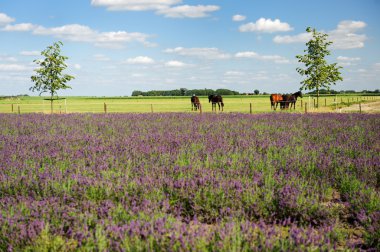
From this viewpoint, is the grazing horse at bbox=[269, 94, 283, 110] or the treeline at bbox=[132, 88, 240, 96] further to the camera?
the treeline at bbox=[132, 88, 240, 96]

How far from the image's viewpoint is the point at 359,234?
3975 millimetres

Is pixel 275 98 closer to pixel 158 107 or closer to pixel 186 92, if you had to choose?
pixel 158 107

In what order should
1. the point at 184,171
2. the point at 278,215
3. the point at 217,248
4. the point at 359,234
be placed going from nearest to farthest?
the point at 217,248 < the point at 359,234 < the point at 278,215 < the point at 184,171

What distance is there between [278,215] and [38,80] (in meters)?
33.9

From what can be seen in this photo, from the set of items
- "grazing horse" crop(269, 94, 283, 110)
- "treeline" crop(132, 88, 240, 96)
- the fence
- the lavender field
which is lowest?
the lavender field

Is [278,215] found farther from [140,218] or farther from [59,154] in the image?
[59,154]

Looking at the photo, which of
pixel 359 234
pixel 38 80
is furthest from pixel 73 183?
pixel 38 80

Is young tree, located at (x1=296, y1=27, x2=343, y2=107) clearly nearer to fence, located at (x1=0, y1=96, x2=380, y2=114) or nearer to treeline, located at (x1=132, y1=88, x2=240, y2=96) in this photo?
fence, located at (x1=0, y1=96, x2=380, y2=114)

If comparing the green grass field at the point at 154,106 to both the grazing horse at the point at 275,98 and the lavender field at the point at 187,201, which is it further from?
the lavender field at the point at 187,201

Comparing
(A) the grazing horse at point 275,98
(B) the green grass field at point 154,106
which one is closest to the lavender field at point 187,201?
(B) the green grass field at point 154,106

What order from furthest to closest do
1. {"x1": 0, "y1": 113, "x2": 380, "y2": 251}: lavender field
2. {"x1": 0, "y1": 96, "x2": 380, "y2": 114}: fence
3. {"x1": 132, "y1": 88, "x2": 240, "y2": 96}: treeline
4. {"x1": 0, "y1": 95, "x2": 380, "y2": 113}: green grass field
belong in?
{"x1": 132, "y1": 88, "x2": 240, "y2": 96}: treeline → {"x1": 0, "y1": 95, "x2": 380, "y2": 113}: green grass field → {"x1": 0, "y1": 96, "x2": 380, "y2": 114}: fence → {"x1": 0, "y1": 113, "x2": 380, "y2": 251}: lavender field

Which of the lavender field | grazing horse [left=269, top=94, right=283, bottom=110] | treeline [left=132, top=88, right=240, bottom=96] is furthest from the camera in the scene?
treeline [left=132, top=88, right=240, bottom=96]

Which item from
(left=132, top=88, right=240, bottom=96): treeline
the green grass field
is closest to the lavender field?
the green grass field

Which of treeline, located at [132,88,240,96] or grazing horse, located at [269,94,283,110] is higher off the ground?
treeline, located at [132,88,240,96]
